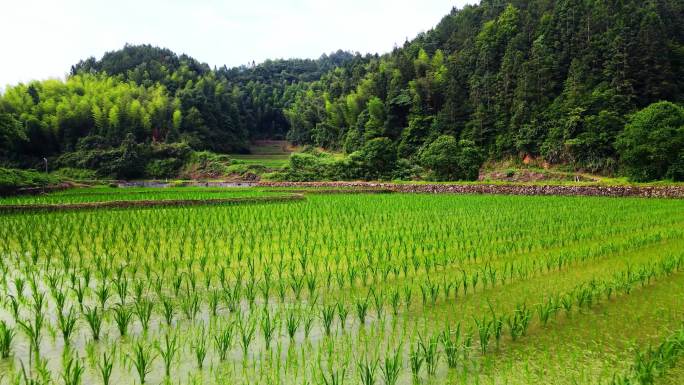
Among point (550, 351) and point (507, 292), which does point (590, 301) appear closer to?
point (507, 292)

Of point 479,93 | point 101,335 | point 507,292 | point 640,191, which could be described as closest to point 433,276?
point 507,292

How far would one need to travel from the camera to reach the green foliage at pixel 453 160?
29.0m

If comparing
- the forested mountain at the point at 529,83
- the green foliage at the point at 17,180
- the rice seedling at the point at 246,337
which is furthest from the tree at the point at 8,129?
the forested mountain at the point at 529,83

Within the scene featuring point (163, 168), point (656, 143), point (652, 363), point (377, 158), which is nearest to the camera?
point (652, 363)

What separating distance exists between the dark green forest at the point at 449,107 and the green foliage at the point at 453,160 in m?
0.10

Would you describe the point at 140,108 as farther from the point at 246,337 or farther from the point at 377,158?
the point at 246,337

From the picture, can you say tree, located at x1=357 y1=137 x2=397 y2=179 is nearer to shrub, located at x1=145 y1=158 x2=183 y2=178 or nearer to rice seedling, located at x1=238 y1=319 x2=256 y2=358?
shrub, located at x1=145 y1=158 x2=183 y2=178

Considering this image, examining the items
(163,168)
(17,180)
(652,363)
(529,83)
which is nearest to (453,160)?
(529,83)

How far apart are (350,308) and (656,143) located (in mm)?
23752

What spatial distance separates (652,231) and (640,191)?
11.6 metres

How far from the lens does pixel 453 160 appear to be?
95.9 feet

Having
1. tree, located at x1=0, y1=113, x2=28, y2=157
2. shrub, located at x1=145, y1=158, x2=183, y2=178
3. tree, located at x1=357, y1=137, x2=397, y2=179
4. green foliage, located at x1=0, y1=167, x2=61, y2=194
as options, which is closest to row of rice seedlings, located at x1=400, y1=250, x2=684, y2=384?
green foliage, located at x1=0, y1=167, x2=61, y2=194

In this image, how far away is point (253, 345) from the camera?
141 inches

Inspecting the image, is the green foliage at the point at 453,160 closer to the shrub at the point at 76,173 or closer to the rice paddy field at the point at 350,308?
the rice paddy field at the point at 350,308
